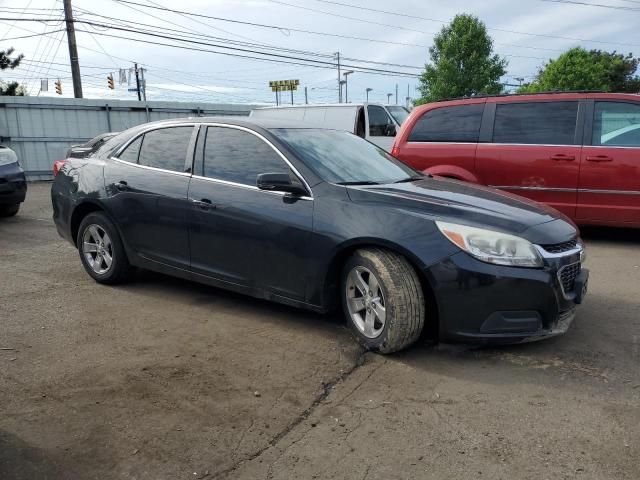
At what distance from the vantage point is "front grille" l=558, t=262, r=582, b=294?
358cm

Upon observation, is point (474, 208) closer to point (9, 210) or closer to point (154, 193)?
point (154, 193)

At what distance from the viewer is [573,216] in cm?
696

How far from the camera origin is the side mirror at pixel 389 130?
1392 cm

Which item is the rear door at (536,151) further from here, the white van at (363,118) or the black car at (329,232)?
the white van at (363,118)

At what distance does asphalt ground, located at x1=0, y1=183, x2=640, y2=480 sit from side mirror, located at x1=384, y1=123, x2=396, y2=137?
9594 mm

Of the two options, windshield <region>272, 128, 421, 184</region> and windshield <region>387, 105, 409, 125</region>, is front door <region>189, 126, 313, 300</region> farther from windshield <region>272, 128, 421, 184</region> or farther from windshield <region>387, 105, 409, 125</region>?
windshield <region>387, 105, 409, 125</region>

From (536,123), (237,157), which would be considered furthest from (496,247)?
(536,123)

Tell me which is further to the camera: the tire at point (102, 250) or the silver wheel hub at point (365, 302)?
the tire at point (102, 250)

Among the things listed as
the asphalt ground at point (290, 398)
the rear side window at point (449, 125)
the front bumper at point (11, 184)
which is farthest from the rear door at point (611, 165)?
the front bumper at point (11, 184)

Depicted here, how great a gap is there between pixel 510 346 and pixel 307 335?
139 cm

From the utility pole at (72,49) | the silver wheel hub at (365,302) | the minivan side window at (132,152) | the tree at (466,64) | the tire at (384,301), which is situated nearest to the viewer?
the tire at (384,301)

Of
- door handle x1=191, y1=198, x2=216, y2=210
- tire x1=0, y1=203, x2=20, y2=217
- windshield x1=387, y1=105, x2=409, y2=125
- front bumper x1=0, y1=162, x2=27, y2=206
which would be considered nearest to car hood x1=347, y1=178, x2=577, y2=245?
door handle x1=191, y1=198, x2=216, y2=210

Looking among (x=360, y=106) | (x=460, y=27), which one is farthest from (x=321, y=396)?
(x=460, y=27)

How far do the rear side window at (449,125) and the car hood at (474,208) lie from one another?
3353 mm
